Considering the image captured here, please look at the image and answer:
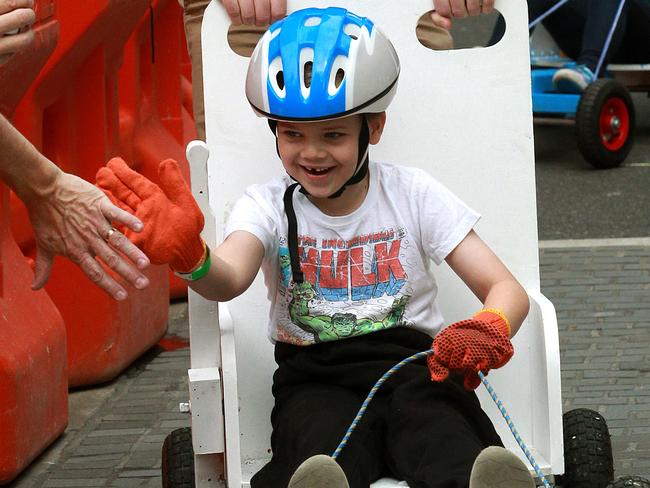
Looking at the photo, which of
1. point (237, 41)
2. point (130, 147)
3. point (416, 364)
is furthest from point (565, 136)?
point (416, 364)

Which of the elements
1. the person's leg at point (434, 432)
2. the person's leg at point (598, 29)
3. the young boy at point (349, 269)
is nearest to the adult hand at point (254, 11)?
the young boy at point (349, 269)

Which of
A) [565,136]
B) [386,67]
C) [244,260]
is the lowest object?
[565,136]

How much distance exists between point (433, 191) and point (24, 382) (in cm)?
148

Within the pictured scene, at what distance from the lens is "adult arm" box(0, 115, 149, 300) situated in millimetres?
3338

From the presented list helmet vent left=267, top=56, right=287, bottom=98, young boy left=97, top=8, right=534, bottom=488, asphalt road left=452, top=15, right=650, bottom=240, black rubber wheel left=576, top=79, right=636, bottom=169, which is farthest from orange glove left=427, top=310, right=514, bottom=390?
black rubber wheel left=576, top=79, right=636, bottom=169

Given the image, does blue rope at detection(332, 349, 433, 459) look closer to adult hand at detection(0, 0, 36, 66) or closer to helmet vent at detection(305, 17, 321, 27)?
helmet vent at detection(305, 17, 321, 27)

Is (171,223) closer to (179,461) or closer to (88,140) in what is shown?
(179,461)

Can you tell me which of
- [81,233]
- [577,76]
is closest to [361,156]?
[81,233]

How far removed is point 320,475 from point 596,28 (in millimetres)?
7090

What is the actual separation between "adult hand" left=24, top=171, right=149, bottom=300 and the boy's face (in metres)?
0.45

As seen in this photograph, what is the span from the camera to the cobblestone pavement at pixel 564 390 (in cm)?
443

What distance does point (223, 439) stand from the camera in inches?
134

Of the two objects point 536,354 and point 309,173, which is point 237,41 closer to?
point 309,173

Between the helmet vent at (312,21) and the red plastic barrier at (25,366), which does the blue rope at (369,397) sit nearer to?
the helmet vent at (312,21)
